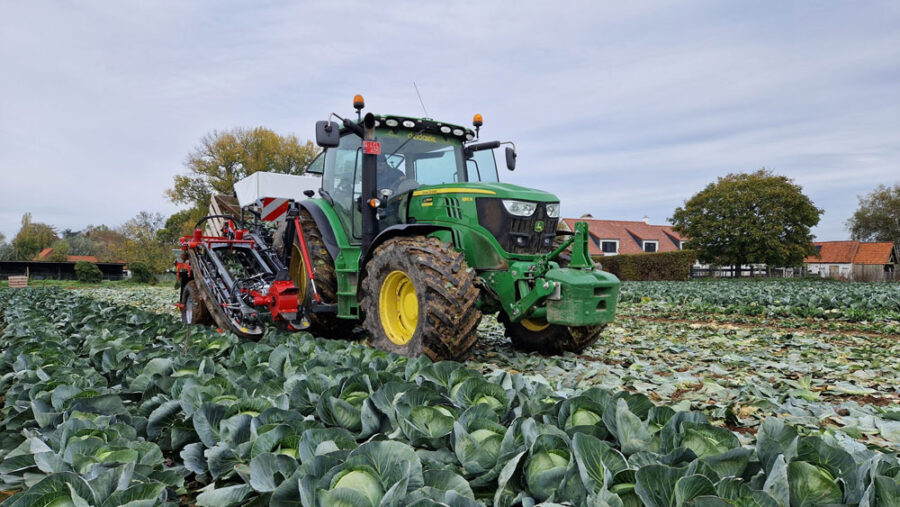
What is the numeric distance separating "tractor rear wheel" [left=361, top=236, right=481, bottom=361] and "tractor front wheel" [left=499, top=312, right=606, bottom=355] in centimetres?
107

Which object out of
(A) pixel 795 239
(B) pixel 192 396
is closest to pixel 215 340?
(B) pixel 192 396

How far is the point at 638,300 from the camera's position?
43.1 feet

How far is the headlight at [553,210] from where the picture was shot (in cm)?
534

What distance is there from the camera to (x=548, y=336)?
547 centimetres

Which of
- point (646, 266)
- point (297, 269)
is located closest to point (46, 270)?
point (646, 266)

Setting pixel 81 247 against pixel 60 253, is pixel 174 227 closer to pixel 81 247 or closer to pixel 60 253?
pixel 60 253

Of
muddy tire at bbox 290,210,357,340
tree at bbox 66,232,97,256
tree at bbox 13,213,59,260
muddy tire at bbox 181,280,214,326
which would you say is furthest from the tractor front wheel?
tree at bbox 66,232,97,256

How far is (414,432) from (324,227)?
14.1 feet

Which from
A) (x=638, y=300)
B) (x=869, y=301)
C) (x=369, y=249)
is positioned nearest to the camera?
(x=369, y=249)

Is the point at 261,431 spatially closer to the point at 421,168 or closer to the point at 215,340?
the point at 215,340

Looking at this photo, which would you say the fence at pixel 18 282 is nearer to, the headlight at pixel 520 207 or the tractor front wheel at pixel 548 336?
the tractor front wheel at pixel 548 336

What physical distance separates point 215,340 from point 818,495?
4319mm

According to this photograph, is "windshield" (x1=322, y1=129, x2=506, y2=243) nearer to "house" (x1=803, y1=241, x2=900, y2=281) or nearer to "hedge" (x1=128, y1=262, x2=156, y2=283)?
"hedge" (x1=128, y1=262, x2=156, y2=283)

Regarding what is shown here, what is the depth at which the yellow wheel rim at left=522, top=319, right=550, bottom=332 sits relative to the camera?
5559 mm
